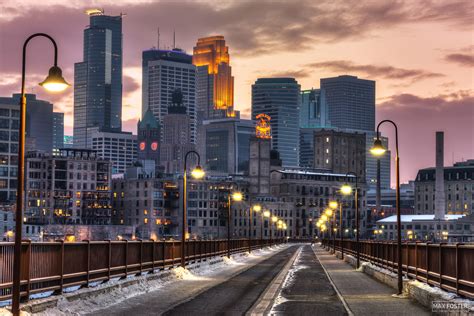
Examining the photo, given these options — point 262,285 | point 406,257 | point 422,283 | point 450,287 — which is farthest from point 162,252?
point 450,287

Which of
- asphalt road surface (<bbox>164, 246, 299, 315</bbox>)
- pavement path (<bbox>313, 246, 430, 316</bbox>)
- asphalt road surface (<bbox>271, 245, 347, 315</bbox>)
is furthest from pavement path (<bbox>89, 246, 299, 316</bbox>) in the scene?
pavement path (<bbox>313, 246, 430, 316</bbox>)

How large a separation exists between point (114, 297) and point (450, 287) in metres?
12.2

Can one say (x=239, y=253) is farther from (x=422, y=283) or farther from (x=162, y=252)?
(x=422, y=283)

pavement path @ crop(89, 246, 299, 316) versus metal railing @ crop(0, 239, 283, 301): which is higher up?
metal railing @ crop(0, 239, 283, 301)

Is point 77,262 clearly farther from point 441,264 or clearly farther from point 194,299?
point 441,264

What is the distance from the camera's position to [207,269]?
183 feet

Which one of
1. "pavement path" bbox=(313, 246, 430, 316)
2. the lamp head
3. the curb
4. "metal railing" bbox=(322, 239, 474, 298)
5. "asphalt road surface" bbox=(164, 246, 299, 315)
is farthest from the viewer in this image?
"pavement path" bbox=(313, 246, 430, 316)

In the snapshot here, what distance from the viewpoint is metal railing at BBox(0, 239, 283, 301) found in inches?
965

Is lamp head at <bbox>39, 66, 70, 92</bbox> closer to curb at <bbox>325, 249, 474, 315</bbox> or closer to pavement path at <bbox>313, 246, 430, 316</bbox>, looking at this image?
pavement path at <bbox>313, 246, 430, 316</bbox>

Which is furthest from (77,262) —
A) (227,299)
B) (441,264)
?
(441,264)

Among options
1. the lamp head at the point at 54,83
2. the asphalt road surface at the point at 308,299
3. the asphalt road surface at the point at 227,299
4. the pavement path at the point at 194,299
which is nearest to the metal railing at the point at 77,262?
the pavement path at the point at 194,299

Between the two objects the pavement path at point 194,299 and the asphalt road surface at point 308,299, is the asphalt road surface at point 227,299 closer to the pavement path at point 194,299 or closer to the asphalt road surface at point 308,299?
the pavement path at point 194,299

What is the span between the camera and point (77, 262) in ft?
Result: 99.7

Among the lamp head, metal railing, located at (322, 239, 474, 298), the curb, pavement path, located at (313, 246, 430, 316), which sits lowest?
pavement path, located at (313, 246, 430, 316)
